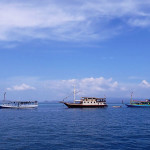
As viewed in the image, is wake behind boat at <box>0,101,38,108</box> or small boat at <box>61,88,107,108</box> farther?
wake behind boat at <box>0,101,38,108</box>

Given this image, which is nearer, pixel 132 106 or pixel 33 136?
pixel 33 136

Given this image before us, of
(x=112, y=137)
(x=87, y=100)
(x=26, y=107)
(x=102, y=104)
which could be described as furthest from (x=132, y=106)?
(x=112, y=137)

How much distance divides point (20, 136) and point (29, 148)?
27.3 feet

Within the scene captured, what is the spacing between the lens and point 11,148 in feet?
91.2

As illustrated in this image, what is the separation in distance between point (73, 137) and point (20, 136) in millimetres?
9035

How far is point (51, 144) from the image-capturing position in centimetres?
2997

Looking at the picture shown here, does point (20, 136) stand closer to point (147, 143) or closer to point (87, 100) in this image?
point (147, 143)

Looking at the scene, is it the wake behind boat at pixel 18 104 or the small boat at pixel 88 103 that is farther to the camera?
the wake behind boat at pixel 18 104

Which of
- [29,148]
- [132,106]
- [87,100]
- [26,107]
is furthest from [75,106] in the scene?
[29,148]

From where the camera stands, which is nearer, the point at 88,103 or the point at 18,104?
the point at 88,103

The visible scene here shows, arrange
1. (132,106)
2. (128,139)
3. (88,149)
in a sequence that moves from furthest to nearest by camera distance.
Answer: (132,106)
(128,139)
(88,149)

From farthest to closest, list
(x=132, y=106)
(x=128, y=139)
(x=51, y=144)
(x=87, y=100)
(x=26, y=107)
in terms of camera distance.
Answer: (x=132, y=106) → (x=26, y=107) → (x=87, y=100) → (x=128, y=139) → (x=51, y=144)

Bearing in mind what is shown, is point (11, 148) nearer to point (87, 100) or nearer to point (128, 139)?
point (128, 139)

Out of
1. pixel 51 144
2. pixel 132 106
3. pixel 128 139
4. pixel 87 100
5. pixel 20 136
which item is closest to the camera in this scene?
pixel 51 144
